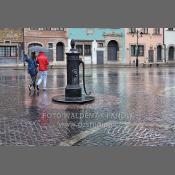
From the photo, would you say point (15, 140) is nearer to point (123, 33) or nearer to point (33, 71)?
point (33, 71)

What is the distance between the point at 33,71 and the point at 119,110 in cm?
683

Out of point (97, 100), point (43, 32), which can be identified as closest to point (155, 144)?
point (97, 100)

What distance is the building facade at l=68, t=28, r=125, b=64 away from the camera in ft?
179

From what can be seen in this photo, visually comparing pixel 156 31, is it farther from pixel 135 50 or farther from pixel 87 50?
pixel 87 50

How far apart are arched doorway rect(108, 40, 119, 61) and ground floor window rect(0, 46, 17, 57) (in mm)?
13699

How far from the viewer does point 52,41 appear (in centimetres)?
5266

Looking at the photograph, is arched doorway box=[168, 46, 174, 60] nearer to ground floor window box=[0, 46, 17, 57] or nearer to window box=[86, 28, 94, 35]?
window box=[86, 28, 94, 35]

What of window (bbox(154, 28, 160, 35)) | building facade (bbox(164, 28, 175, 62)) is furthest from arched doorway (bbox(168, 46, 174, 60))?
window (bbox(154, 28, 160, 35))

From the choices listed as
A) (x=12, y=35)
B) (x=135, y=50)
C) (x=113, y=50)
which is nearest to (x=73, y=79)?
(x=12, y=35)

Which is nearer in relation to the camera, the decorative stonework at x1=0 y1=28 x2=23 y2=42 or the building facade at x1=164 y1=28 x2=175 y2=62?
the decorative stonework at x1=0 y1=28 x2=23 y2=42

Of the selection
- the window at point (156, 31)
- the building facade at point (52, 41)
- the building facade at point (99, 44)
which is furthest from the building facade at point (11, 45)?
the window at point (156, 31)

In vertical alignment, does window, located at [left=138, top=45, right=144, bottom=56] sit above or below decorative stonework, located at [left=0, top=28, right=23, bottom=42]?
below

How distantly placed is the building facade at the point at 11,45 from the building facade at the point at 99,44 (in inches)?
278

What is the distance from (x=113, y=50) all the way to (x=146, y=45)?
5178mm
